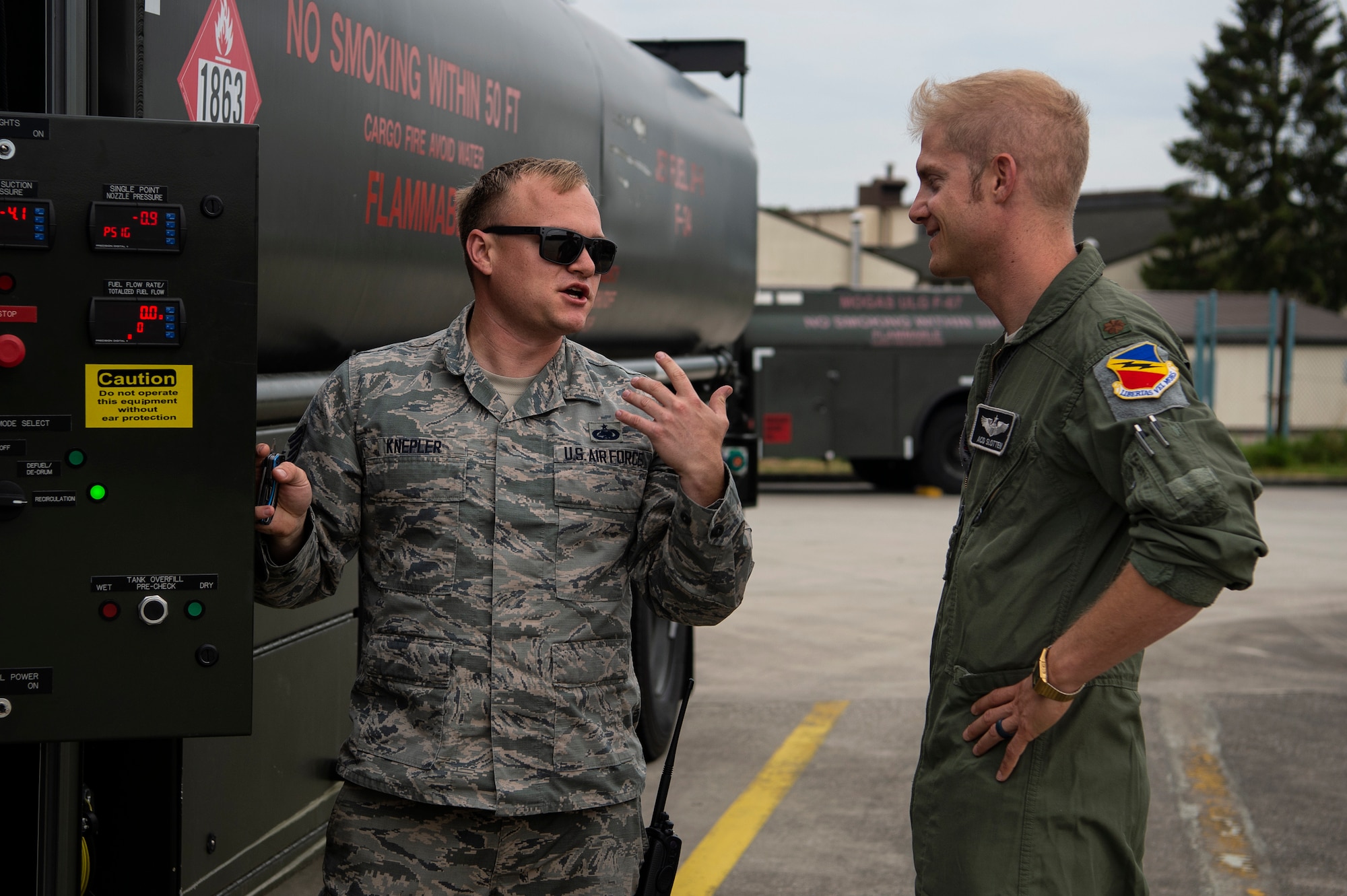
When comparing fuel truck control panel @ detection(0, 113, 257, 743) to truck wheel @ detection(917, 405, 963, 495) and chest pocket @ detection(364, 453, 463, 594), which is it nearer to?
chest pocket @ detection(364, 453, 463, 594)

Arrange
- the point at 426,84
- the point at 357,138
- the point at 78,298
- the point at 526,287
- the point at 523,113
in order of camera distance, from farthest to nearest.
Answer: the point at 523,113
the point at 426,84
the point at 357,138
the point at 526,287
the point at 78,298

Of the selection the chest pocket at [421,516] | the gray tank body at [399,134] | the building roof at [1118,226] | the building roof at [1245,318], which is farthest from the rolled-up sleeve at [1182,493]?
the building roof at [1118,226]

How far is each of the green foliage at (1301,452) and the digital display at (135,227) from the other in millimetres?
20163

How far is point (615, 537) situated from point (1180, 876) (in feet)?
9.74

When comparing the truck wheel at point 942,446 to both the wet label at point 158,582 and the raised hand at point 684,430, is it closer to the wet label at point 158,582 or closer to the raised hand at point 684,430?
the raised hand at point 684,430

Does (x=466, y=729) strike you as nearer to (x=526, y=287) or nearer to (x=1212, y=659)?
(x=526, y=287)

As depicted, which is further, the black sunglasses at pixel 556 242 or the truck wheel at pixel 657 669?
the truck wheel at pixel 657 669

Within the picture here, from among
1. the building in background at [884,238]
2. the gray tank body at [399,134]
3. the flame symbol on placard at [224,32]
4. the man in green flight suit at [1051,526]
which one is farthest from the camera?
the building in background at [884,238]

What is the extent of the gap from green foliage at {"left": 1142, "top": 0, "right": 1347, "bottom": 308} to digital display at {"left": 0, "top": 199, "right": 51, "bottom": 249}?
138 ft

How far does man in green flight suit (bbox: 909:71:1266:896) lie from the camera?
1932mm

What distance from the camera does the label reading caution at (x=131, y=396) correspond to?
1.86m

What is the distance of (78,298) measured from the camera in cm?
185

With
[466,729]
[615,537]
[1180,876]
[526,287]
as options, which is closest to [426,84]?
[526,287]

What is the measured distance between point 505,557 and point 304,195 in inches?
47.6
